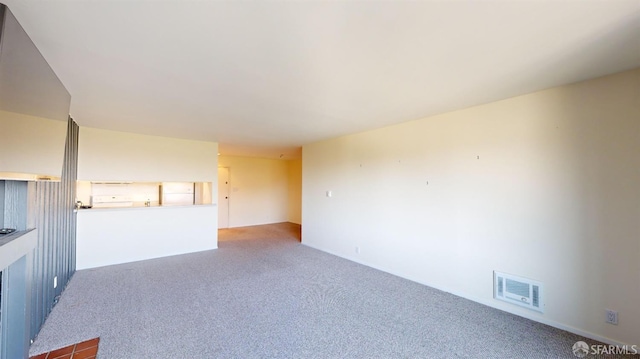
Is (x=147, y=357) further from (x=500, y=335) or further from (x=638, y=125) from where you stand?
(x=638, y=125)

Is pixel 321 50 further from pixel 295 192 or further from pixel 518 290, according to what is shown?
pixel 295 192

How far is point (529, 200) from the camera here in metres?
2.74

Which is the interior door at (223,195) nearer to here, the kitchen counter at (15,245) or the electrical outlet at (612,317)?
the kitchen counter at (15,245)

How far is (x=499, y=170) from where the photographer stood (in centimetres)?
296

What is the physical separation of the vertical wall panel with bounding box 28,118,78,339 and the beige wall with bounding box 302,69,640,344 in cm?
414

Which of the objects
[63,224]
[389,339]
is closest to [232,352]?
[389,339]

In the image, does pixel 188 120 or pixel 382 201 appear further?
pixel 382 201

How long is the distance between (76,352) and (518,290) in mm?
4312

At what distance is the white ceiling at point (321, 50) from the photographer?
57.1 inches

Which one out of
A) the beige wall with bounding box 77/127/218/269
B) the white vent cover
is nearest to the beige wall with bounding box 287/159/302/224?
the beige wall with bounding box 77/127/218/269

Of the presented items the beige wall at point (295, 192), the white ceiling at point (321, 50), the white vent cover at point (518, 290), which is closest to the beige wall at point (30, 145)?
the white ceiling at point (321, 50)

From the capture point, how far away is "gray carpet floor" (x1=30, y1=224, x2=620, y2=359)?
2215 millimetres

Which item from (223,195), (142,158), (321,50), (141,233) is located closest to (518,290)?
(321,50)

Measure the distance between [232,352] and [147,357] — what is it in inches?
26.8
